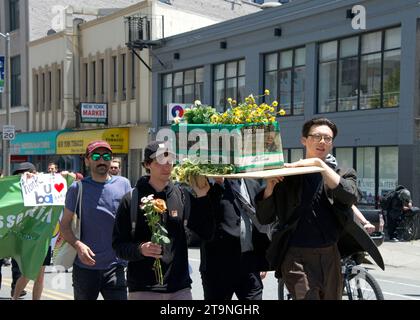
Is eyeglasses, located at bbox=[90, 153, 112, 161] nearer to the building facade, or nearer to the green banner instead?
the green banner

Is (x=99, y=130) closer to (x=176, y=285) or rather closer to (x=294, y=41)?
(x=294, y=41)

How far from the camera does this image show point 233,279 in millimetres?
4965

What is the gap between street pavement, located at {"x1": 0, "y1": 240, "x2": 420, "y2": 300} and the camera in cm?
930

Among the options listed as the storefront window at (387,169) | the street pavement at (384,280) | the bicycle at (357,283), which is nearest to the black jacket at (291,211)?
the bicycle at (357,283)

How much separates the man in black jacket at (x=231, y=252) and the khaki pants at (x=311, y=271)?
630mm

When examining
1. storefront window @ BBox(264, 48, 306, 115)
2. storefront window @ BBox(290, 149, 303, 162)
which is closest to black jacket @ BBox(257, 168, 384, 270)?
storefront window @ BBox(290, 149, 303, 162)

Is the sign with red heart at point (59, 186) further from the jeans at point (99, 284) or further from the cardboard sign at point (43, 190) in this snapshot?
the jeans at point (99, 284)

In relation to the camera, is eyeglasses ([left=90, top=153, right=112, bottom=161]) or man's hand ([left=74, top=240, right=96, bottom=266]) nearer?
man's hand ([left=74, top=240, right=96, bottom=266])

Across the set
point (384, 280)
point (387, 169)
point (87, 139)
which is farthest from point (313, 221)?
point (87, 139)

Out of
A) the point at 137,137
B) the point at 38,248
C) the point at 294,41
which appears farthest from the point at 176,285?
the point at 137,137

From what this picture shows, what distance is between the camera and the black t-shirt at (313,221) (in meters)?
4.33

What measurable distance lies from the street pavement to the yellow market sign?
16634 millimetres

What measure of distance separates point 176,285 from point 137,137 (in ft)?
87.6

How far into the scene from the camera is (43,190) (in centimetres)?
786
